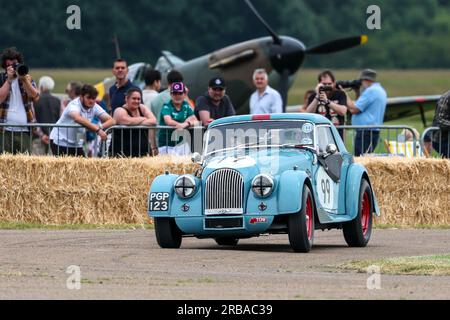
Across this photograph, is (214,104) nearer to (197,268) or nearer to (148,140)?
A: (148,140)

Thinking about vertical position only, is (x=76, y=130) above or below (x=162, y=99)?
below

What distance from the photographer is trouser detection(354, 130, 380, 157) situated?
1833 cm

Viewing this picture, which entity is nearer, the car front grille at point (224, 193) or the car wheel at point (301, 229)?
the car wheel at point (301, 229)

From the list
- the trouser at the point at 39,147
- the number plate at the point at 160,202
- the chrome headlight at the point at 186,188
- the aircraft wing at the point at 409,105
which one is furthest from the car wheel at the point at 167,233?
the aircraft wing at the point at 409,105

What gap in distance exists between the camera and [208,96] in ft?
58.1

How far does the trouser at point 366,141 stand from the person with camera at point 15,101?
4.62 m

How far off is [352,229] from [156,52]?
227ft

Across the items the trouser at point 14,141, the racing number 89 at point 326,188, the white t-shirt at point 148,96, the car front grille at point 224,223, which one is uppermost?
the white t-shirt at point 148,96

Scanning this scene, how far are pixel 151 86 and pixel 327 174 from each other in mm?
6514

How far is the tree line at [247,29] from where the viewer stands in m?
79.3

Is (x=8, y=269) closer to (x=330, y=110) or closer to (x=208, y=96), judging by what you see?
(x=208, y=96)

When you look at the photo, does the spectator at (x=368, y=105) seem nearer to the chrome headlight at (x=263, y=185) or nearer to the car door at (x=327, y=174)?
the car door at (x=327, y=174)

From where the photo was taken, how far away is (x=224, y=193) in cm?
1263

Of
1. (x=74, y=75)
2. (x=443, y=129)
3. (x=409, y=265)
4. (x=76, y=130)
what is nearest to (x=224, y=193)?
(x=409, y=265)
